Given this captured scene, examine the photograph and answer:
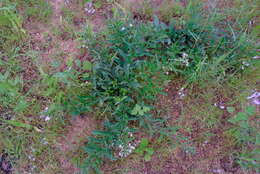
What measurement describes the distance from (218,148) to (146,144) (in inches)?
25.9

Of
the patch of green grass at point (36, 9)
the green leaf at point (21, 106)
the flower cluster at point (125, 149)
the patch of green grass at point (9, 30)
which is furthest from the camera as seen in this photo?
the patch of green grass at point (36, 9)

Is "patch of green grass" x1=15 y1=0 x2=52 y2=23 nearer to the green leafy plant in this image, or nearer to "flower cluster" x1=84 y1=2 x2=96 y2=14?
"flower cluster" x1=84 y1=2 x2=96 y2=14

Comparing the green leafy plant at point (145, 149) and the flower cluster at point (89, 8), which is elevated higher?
the flower cluster at point (89, 8)

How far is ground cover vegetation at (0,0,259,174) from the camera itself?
205 centimetres

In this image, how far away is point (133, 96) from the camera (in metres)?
2.14

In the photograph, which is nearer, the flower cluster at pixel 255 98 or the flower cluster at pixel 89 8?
the flower cluster at pixel 255 98

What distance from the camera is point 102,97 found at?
206 centimetres

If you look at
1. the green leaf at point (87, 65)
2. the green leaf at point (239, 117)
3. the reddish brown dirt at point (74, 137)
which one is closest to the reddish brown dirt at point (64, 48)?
the reddish brown dirt at point (74, 137)

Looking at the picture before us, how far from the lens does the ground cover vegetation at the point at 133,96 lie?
205cm

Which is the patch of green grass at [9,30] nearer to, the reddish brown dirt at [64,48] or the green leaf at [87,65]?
the reddish brown dirt at [64,48]

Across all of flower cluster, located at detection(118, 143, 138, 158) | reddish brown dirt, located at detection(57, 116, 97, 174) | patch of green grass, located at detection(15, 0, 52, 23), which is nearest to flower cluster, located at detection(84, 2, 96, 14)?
patch of green grass, located at detection(15, 0, 52, 23)

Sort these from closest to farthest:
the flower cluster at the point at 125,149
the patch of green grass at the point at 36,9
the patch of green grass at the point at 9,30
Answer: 1. the flower cluster at the point at 125,149
2. the patch of green grass at the point at 9,30
3. the patch of green grass at the point at 36,9

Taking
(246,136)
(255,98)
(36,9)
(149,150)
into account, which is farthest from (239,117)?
(36,9)

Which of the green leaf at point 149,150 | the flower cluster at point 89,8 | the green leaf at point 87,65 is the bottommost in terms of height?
the green leaf at point 149,150
